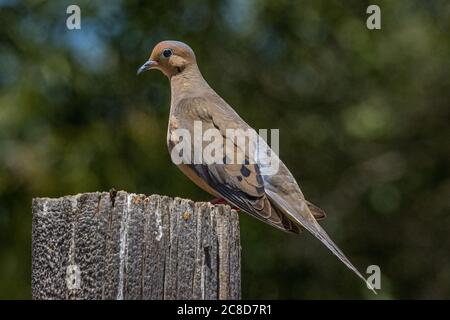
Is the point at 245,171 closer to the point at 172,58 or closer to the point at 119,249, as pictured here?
the point at 172,58

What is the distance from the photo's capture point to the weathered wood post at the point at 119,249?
3703 millimetres

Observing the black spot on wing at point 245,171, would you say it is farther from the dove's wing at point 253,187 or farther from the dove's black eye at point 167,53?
the dove's black eye at point 167,53

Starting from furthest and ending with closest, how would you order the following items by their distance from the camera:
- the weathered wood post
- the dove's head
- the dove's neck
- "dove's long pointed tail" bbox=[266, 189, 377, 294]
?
the dove's head < the dove's neck < "dove's long pointed tail" bbox=[266, 189, 377, 294] < the weathered wood post

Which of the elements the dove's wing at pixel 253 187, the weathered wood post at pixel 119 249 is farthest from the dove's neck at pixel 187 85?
the weathered wood post at pixel 119 249

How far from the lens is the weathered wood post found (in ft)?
12.1

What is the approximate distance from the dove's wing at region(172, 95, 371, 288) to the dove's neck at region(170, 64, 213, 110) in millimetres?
349

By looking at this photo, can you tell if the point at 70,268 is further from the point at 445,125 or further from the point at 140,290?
the point at 445,125

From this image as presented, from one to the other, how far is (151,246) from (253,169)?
239 cm

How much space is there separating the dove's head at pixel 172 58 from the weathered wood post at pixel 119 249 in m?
3.13

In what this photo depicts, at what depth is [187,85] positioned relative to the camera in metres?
6.85

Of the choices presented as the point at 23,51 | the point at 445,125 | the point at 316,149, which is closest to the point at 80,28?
the point at 23,51

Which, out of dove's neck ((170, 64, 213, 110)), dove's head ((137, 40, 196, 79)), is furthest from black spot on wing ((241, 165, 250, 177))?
dove's head ((137, 40, 196, 79))

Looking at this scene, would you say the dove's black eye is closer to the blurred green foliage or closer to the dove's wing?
the dove's wing

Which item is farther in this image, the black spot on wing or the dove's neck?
the dove's neck
